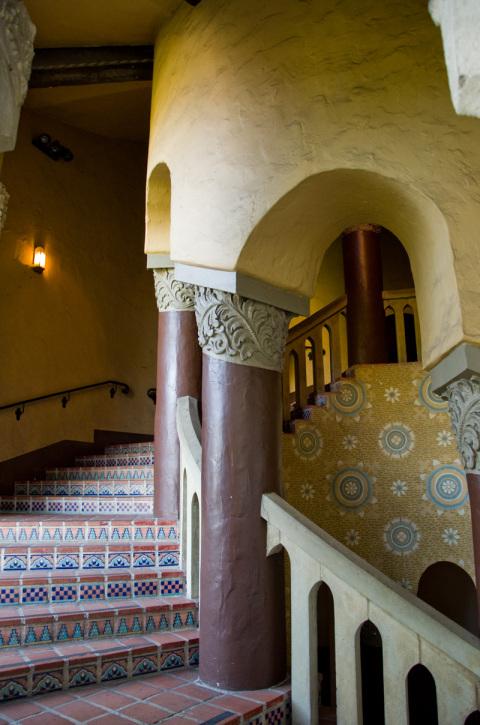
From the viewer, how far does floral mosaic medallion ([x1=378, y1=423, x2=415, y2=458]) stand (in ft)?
17.6

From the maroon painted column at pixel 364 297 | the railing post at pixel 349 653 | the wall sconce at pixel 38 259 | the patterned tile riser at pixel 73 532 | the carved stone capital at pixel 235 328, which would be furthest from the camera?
the wall sconce at pixel 38 259

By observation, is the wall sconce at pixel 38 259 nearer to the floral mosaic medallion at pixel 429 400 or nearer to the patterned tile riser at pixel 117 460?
the patterned tile riser at pixel 117 460

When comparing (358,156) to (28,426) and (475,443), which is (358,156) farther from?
(28,426)

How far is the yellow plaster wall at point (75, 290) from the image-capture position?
6.50 metres

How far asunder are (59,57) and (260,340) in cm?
325

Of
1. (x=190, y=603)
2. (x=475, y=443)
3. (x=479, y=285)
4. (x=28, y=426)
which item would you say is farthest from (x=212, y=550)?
(x=28, y=426)

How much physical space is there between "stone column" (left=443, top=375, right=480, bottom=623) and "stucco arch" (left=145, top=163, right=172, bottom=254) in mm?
2589

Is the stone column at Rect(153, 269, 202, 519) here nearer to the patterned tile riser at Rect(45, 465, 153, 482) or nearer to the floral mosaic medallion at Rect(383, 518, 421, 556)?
the patterned tile riser at Rect(45, 465, 153, 482)

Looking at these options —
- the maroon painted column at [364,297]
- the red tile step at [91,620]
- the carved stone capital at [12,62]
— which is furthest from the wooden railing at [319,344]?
the carved stone capital at [12,62]

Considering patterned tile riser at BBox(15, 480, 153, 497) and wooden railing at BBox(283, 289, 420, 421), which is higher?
wooden railing at BBox(283, 289, 420, 421)

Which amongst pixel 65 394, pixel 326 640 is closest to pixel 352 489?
pixel 326 640

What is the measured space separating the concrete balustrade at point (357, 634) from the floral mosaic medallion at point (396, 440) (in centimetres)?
252

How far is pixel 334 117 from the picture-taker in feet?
10.1

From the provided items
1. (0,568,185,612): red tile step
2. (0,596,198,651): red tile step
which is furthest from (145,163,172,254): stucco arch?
(0,596,198,651): red tile step
